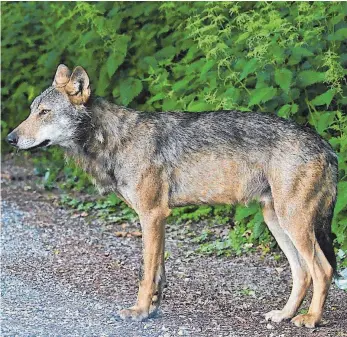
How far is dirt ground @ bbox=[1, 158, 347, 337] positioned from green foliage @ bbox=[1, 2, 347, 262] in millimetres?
784

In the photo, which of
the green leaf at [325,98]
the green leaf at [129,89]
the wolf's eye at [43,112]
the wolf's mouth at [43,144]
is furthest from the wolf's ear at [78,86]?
the green leaf at [129,89]

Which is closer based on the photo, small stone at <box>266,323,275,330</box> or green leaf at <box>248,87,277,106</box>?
small stone at <box>266,323,275,330</box>

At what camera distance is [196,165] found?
8055mm

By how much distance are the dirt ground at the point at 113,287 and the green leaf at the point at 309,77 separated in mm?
1932

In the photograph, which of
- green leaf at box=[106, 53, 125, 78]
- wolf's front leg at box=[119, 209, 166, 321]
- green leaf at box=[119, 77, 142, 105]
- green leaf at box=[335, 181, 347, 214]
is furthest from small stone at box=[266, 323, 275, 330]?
green leaf at box=[106, 53, 125, 78]

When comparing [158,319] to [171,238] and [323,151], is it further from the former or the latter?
[171,238]

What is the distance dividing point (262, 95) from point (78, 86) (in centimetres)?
233

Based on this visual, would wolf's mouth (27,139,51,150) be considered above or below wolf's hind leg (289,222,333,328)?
above

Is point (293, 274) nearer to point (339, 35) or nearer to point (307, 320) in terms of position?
point (307, 320)

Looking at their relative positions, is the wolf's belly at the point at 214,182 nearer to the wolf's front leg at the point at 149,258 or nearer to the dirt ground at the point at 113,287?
the wolf's front leg at the point at 149,258

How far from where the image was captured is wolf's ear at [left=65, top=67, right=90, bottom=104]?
315 inches

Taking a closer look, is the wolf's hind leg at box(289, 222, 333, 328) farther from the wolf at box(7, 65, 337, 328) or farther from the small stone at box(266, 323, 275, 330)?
the small stone at box(266, 323, 275, 330)

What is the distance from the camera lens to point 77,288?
8.78 m

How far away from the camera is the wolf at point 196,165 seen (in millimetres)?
7594
